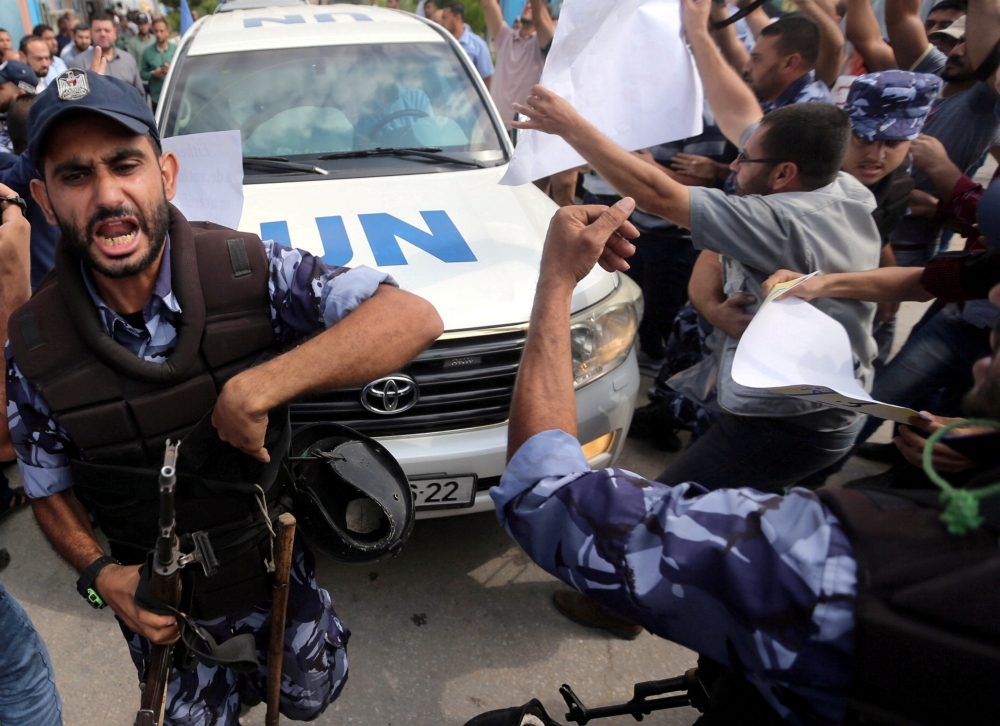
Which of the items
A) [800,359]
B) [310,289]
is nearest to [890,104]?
[800,359]

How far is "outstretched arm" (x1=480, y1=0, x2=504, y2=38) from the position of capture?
5.60m

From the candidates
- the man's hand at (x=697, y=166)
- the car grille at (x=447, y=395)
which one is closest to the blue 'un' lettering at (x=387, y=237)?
the car grille at (x=447, y=395)

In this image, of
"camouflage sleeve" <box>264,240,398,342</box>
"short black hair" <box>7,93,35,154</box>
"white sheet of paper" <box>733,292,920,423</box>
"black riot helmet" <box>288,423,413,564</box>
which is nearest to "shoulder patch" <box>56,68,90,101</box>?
"camouflage sleeve" <box>264,240,398,342</box>

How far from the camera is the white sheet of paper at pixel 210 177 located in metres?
2.30

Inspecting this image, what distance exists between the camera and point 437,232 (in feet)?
8.92

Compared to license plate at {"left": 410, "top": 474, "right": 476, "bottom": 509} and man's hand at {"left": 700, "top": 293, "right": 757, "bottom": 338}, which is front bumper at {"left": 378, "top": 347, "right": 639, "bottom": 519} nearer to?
license plate at {"left": 410, "top": 474, "right": 476, "bottom": 509}

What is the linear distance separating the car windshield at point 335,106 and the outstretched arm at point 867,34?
2.16 metres

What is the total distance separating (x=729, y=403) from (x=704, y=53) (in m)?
1.15

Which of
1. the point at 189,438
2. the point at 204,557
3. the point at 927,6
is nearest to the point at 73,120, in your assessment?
the point at 189,438

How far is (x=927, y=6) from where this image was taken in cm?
570

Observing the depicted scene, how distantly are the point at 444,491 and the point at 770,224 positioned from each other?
4.36 feet

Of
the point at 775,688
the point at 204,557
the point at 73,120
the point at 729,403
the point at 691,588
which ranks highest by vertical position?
the point at 73,120

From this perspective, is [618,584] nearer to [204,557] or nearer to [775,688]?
[775,688]

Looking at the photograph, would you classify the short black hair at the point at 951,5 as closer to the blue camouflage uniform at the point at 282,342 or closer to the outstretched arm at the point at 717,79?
the outstretched arm at the point at 717,79
